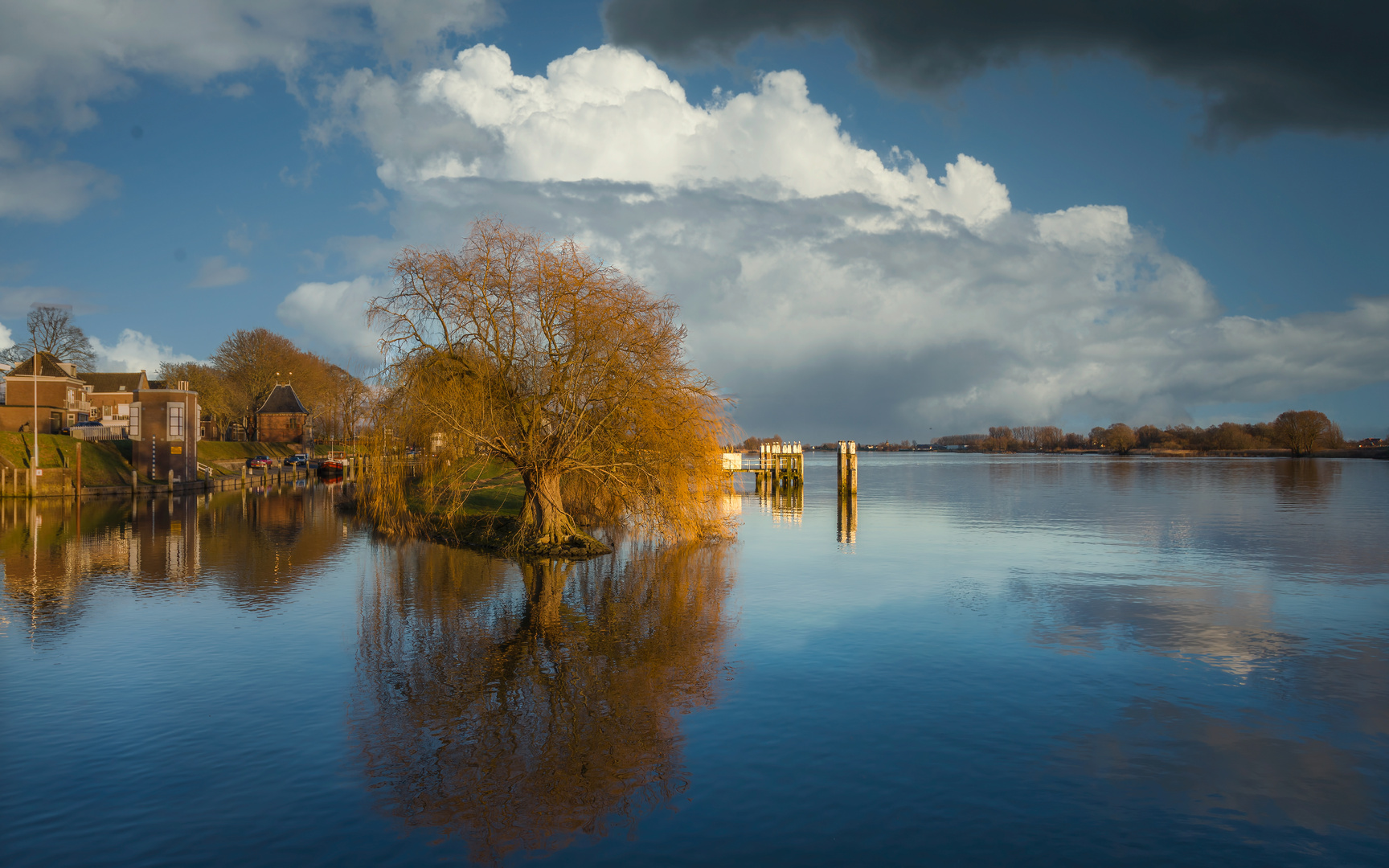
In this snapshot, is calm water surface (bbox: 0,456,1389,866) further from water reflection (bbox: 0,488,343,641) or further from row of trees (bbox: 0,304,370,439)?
row of trees (bbox: 0,304,370,439)

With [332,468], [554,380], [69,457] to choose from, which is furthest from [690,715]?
[332,468]

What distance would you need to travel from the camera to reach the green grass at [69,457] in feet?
164

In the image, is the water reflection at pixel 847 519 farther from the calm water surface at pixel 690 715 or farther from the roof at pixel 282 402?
the roof at pixel 282 402

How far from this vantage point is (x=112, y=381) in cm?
8794

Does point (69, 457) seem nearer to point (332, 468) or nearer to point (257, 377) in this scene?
point (332, 468)

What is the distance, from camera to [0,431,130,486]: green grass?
50125 millimetres

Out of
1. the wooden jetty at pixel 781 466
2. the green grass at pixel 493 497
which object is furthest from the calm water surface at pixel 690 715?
the wooden jetty at pixel 781 466

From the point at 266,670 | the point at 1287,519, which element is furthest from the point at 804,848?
the point at 1287,519

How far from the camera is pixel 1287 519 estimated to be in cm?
3716

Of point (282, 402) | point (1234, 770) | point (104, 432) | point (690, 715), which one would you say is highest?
point (282, 402)

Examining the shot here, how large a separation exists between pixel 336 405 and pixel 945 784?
86937mm

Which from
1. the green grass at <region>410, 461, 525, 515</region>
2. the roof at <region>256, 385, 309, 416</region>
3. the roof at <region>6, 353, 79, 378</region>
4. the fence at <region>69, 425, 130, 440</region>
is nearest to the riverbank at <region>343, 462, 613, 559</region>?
the green grass at <region>410, 461, 525, 515</region>

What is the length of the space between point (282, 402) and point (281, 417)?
7.00 feet

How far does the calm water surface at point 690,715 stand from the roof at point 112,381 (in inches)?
3037
